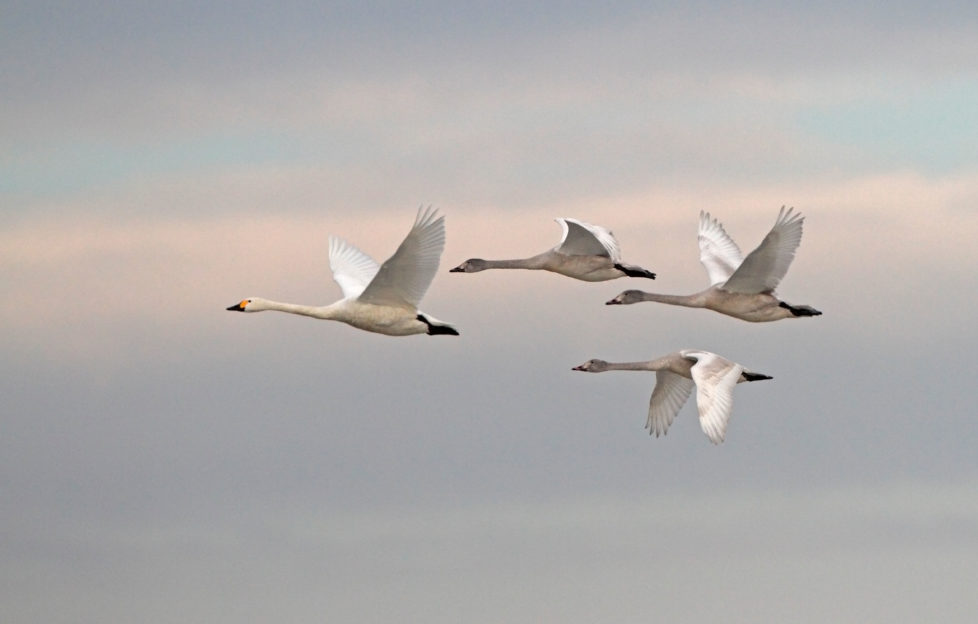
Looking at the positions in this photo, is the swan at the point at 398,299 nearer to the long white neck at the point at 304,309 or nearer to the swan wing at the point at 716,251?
the long white neck at the point at 304,309

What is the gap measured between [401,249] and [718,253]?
46.7ft

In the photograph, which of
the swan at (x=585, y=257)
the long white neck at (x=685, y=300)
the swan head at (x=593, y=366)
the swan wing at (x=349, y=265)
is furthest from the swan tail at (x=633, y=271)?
the swan wing at (x=349, y=265)

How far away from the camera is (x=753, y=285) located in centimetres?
5472

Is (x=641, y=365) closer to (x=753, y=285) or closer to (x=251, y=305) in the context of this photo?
(x=753, y=285)

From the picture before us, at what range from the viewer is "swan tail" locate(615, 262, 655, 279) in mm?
56562

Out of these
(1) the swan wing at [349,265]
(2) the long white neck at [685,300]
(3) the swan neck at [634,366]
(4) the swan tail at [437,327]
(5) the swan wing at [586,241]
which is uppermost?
(5) the swan wing at [586,241]

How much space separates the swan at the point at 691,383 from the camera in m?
49.8

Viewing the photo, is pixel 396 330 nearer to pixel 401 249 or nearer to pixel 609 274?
pixel 401 249

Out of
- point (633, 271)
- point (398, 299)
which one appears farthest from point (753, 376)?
point (398, 299)

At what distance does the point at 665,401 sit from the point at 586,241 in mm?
5106

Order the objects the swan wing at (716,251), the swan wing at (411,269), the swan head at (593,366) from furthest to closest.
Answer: the swan head at (593,366) → the swan wing at (716,251) → the swan wing at (411,269)

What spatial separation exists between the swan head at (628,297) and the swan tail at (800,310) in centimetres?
491

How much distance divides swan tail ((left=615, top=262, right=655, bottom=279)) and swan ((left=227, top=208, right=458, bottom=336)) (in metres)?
7.14

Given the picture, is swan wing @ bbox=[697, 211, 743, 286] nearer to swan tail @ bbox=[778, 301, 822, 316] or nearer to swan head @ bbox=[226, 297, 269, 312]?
swan tail @ bbox=[778, 301, 822, 316]
